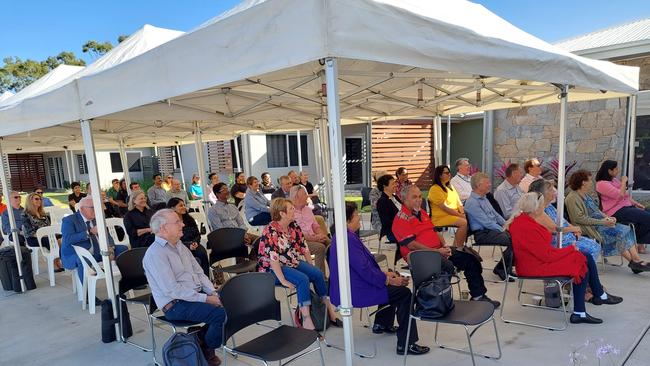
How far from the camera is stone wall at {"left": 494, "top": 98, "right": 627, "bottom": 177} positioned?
7.85 meters

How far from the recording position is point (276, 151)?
14914 millimetres

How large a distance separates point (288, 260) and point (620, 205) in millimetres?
4432

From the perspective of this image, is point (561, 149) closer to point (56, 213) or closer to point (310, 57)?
point (310, 57)

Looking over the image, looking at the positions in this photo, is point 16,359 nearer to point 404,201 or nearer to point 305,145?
point 404,201

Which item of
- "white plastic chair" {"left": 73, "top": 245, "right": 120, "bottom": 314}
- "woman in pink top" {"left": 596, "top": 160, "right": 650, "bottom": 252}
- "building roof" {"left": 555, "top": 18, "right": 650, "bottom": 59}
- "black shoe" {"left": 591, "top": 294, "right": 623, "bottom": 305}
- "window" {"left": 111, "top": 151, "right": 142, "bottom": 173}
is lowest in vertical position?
"black shoe" {"left": 591, "top": 294, "right": 623, "bottom": 305}

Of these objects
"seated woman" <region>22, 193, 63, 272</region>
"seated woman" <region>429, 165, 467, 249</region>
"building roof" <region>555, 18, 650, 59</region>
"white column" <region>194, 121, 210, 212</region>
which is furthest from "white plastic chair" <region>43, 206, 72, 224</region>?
"building roof" <region>555, 18, 650, 59</region>

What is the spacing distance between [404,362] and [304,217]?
7.55 feet

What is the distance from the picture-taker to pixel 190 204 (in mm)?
8734

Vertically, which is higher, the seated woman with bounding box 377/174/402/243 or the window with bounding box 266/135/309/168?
the window with bounding box 266/135/309/168

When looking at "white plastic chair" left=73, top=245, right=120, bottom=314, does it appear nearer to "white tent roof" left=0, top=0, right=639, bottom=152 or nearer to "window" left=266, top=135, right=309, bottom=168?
"white tent roof" left=0, top=0, right=639, bottom=152

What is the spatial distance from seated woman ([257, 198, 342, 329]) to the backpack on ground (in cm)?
97

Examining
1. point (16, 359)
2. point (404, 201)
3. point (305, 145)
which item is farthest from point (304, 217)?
point (305, 145)

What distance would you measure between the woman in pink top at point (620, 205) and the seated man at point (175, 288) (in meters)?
5.01

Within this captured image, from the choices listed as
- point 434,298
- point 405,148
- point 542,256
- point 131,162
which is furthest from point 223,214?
point 131,162
